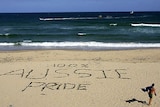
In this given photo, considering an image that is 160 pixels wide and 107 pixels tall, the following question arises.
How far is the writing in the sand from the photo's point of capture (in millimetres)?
12633

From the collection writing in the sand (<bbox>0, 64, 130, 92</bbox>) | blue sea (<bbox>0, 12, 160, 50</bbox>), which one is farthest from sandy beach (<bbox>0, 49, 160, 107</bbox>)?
blue sea (<bbox>0, 12, 160, 50</bbox>)

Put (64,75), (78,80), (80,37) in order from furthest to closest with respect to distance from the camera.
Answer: (80,37) → (64,75) → (78,80)

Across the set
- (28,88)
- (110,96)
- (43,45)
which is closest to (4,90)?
(28,88)

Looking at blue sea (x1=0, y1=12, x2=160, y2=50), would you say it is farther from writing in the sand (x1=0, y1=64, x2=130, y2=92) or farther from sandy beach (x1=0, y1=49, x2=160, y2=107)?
writing in the sand (x1=0, y1=64, x2=130, y2=92)

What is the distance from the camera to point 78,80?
43.7ft

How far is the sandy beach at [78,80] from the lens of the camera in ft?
36.3

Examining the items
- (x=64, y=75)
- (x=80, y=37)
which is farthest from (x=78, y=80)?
(x=80, y=37)

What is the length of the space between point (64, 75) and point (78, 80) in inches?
39.2

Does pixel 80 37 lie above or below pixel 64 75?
below

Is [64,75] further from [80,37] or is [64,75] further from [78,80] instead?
[80,37]

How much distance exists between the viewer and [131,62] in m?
17.3

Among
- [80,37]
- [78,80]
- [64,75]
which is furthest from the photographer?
[80,37]

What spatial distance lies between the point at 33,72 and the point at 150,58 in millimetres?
7442

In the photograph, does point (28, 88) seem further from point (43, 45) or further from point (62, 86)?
point (43, 45)
